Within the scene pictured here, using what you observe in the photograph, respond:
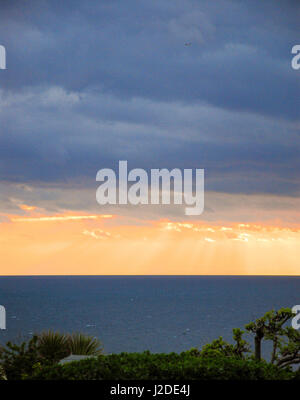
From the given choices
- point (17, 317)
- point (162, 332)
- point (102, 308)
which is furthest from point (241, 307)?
point (17, 317)

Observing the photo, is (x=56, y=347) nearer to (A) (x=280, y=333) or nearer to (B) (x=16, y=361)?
(B) (x=16, y=361)

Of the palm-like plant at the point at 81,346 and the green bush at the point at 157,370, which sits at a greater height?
the palm-like plant at the point at 81,346

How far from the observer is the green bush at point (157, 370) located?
29.2 ft

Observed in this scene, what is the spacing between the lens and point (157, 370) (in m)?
9.02

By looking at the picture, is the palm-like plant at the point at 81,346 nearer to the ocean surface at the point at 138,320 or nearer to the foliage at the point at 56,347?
the foliage at the point at 56,347

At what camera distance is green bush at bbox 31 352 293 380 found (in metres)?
8.91

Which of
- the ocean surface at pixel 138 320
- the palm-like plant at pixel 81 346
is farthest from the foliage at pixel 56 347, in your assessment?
the ocean surface at pixel 138 320

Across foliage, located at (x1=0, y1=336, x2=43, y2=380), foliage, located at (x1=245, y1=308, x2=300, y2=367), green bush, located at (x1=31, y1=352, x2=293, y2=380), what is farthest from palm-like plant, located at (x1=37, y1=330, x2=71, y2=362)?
green bush, located at (x1=31, y1=352, x2=293, y2=380)

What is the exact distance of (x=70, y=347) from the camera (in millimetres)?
18188

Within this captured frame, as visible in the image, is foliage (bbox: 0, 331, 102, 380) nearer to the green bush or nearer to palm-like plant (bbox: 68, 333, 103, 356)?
palm-like plant (bbox: 68, 333, 103, 356)

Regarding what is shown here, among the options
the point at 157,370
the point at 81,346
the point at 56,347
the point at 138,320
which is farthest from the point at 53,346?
the point at 138,320
